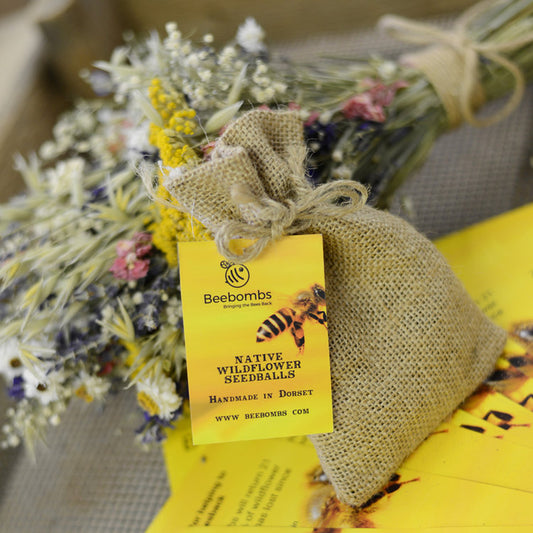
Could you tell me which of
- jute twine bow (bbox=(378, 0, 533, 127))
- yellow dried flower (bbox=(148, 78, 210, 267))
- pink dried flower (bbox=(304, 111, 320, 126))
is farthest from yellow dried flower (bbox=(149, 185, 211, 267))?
jute twine bow (bbox=(378, 0, 533, 127))

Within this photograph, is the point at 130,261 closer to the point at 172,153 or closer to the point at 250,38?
the point at 172,153

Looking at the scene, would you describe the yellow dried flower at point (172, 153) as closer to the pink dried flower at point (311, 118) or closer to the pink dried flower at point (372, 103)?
the pink dried flower at point (311, 118)

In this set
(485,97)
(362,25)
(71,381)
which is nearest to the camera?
(71,381)

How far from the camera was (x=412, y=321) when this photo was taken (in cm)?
→ 63

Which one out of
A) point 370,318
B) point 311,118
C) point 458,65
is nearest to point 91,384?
point 370,318

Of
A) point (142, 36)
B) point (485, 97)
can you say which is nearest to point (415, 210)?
point (485, 97)

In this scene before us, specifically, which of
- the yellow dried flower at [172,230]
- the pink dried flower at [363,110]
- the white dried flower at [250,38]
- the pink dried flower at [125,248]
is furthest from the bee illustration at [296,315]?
the white dried flower at [250,38]

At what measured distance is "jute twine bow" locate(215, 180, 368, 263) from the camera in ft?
1.76

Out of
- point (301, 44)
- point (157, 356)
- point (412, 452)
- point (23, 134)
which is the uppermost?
point (301, 44)

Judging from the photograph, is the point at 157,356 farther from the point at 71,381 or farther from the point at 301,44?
the point at 301,44

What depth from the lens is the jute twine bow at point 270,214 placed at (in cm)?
54

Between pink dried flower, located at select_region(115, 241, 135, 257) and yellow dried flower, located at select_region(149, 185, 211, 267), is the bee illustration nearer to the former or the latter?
yellow dried flower, located at select_region(149, 185, 211, 267)

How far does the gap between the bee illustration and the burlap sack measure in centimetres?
5

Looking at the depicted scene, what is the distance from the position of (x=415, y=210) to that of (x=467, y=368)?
50 centimetres
